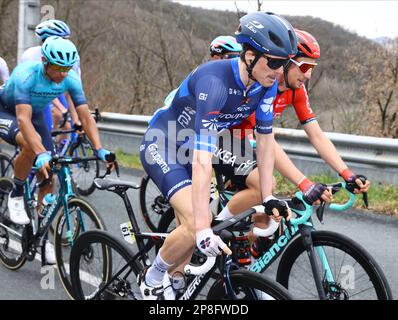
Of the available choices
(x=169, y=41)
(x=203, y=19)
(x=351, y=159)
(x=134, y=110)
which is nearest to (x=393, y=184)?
(x=351, y=159)

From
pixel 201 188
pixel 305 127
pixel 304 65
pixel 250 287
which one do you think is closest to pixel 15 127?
pixel 305 127

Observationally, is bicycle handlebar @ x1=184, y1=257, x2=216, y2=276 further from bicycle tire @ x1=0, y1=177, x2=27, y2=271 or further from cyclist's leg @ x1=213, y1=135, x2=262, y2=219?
bicycle tire @ x1=0, y1=177, x2=27, y2=271

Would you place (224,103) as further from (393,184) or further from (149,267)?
(393,184)

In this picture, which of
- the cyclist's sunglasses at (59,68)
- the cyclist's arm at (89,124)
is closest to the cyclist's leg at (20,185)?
the cyclist's arm at (89,124)

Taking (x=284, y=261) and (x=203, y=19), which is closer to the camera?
(x=284, y=261)

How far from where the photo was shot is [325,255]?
369cm

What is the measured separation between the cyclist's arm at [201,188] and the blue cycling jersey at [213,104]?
62 millimetres

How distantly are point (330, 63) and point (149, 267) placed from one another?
48.1 ft

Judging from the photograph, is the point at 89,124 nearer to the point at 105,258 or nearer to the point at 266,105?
the point at 105,258

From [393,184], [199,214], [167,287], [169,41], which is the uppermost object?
[199,214]

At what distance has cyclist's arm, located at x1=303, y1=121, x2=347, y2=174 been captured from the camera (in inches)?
168

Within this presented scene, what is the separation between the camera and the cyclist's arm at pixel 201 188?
10.2 ft

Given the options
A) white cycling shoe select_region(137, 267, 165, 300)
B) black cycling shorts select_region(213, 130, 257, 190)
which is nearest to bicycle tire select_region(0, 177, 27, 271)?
white cycling shoe select_region(137, 267, 165, 300)

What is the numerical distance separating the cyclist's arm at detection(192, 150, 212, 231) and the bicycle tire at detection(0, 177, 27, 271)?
2.60 m
